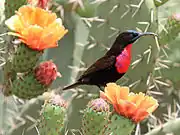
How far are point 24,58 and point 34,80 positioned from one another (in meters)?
0.12

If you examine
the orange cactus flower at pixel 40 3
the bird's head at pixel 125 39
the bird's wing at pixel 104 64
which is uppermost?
the orange cactus flower at pixel 40 3

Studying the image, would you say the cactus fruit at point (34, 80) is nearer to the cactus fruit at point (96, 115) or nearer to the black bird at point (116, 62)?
the black bird at point (116, 62)

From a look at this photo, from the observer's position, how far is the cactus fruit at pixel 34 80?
161cm

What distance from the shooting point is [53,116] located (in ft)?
4.42

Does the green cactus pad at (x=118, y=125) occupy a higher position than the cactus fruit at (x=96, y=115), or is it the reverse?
the cactus fruit at (x=96, y=115)

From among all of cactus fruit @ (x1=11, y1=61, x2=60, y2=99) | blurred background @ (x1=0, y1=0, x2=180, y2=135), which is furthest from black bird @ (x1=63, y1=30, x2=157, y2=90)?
blurred background @ (x1=0, y1=0, x2=180, y2=135)

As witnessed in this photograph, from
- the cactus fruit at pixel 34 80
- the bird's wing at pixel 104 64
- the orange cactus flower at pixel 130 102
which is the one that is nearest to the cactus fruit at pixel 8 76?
the cactus fruit at pixel 34 80

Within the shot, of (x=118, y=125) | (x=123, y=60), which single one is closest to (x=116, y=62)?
(x=123, y=60)

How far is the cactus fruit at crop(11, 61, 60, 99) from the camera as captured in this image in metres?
1.61

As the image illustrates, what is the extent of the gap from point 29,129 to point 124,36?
721 mm

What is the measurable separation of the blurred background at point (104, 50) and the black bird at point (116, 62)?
1.00 ft

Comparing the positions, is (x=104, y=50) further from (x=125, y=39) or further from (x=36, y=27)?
(x=36, y=27)

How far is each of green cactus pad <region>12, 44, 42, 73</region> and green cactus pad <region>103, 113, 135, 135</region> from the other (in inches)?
10.7

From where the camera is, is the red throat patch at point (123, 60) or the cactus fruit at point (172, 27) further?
the cactus fruit at point (172, 27)
